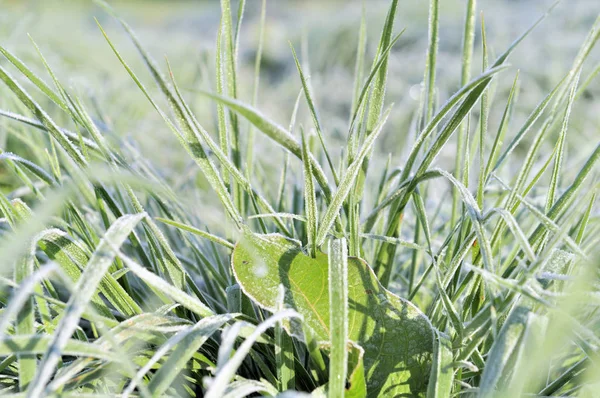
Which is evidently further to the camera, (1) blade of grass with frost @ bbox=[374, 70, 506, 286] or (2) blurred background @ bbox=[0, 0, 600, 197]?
(2) blurred background @ bbox=[0, 0, 600, 197]

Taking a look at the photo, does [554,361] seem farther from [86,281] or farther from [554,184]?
[86,281]

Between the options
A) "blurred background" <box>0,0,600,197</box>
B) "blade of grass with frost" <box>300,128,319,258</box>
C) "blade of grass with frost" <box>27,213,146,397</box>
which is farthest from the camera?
"blurred background" <box>0,0,600,197</box>

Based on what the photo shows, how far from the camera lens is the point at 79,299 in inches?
11.6

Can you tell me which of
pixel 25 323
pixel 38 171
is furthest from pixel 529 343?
pixel 38 171

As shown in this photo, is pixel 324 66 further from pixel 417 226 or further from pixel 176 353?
pixel 176 353

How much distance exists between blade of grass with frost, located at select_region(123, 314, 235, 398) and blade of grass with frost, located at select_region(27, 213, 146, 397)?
5 centimetres

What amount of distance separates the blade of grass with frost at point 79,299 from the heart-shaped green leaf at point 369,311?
108 mm

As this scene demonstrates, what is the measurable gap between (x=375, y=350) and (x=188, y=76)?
1.81 m

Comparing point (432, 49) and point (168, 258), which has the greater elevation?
point (432, 49)

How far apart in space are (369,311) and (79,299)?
215mm

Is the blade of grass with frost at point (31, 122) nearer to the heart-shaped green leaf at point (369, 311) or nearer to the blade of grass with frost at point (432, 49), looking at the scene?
the heart-shaped green leaf at point (369, 311)

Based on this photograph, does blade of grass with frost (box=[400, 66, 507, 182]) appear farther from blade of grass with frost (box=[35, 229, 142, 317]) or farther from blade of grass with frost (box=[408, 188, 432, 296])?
blade of grass with frost (box=[35, 229, 142, 317])

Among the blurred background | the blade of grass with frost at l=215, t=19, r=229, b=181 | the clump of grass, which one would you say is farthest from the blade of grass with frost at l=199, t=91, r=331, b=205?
the blurred background

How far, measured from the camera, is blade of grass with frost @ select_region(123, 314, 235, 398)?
32 centimetres
